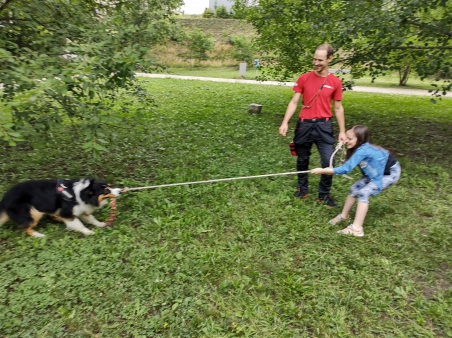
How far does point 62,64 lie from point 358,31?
4.69 m

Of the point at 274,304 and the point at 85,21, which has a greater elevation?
the point at 85,21

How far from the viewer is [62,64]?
3602 mm

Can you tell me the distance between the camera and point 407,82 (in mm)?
20797

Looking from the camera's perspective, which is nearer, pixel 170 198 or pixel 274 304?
pixel 274 304

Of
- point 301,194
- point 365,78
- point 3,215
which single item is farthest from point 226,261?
point 365,78

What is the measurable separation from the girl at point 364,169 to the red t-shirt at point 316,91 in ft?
1.74

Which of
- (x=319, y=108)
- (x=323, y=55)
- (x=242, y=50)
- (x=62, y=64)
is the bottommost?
(x=319, y=108)

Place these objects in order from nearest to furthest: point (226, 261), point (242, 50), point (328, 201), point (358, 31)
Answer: point (226, 261) < point (328, 201) < point (358, 31) < point (242, 50)

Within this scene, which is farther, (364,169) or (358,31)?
(358,31)

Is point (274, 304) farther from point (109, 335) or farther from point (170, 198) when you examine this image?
point (170, 198)

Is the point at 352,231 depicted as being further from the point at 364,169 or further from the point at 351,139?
the point at 351,139

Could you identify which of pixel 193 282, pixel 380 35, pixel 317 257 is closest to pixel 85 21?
pixel 193 282

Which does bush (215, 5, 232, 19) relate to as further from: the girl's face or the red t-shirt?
the girl's face

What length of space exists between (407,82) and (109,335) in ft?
75.8
